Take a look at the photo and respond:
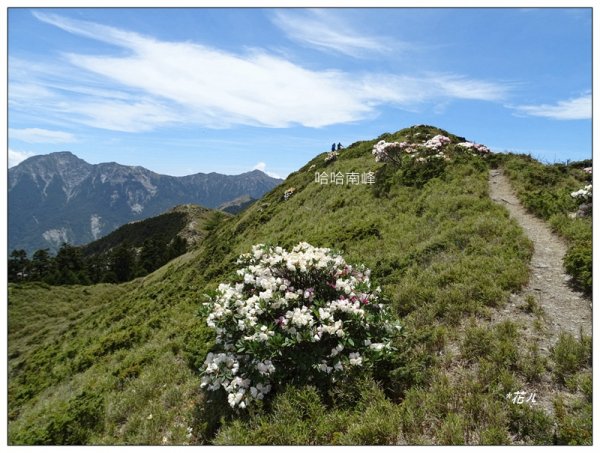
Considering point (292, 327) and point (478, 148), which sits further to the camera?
point (478, 148)

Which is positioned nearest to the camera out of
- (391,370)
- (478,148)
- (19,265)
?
(391,370)

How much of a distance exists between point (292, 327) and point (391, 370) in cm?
230

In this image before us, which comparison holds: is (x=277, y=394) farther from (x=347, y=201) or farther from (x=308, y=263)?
(x=347, y=201)

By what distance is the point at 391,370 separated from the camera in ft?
25.9

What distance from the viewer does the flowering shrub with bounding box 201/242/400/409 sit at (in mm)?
7406

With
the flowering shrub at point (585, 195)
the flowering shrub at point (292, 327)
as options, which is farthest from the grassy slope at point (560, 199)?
the flowering shrub at point (292, 327)

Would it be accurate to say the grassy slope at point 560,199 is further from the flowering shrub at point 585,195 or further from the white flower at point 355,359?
the white flower at point 355,359

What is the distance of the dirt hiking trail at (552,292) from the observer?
28.3 ft

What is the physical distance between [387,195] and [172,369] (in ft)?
51.7

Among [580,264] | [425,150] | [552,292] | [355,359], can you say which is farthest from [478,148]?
[355,359]

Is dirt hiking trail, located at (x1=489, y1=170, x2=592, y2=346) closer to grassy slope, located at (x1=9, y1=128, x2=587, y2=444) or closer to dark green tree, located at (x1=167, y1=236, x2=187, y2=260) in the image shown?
grassy slope, located at (x1=9, y1=128, x2=587, y2=444)

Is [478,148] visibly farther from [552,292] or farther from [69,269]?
[69,269]

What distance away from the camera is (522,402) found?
21.6ft

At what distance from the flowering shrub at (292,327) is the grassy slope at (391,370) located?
0.51 metres
